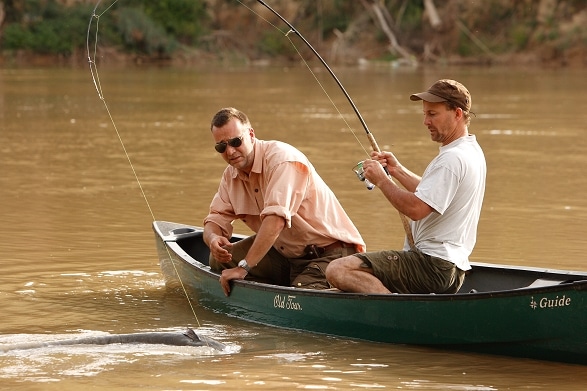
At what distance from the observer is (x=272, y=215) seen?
6582mm

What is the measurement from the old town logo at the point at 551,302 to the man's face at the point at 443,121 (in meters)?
0.91

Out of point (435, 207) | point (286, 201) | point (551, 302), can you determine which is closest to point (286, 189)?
point (286, 201)

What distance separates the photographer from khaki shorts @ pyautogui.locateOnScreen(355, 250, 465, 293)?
6227 millimetres

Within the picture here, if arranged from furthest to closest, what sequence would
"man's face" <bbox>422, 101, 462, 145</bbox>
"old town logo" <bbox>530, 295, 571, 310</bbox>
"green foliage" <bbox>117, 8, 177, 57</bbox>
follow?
1. "green foliage" <bbox>117, 8, 177, 57</bbox>
2. "man's face" <bbox>422, 101, 462, 145</bbox>
3. "old town logo" <bbox>530, 295, 571, 310</bbox>

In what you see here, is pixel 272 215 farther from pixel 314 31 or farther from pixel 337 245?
pixel 314 31

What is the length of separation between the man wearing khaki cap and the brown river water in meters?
0.37

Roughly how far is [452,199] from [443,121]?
0.38 m

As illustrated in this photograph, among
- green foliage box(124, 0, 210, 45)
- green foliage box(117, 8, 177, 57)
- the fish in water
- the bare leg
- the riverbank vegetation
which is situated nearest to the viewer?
the bare leg

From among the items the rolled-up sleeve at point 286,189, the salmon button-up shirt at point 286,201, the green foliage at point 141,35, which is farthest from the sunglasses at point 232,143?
the green foliage at point 141,35

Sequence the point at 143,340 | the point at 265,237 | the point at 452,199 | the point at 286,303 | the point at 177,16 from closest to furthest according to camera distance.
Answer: the point at 452,199, the point at 143,340, the point at 265,237, the point at 286,303, the point at 177,16

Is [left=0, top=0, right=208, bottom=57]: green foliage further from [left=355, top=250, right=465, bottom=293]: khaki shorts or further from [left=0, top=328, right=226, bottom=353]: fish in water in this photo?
[left=355, top=250, right=465, bottom=293]: khaki shorts

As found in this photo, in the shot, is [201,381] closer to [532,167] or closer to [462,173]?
[462,173]

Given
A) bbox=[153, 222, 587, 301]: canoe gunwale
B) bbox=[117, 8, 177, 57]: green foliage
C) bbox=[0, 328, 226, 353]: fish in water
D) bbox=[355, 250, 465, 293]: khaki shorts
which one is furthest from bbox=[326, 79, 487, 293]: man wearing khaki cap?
bbox=[117, 8, 177, 57]: green foliage

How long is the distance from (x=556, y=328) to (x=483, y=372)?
45cm
